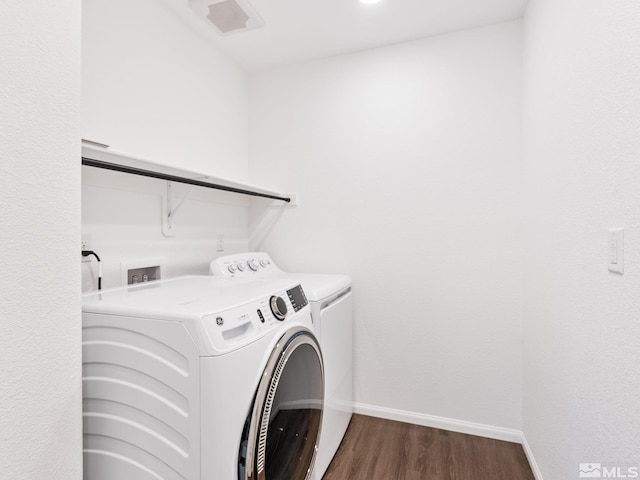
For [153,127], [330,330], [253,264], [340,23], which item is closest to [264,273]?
[253,264]

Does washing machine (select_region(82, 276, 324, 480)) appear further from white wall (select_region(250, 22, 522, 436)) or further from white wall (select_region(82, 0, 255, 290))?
white wall (select_region(250, 22, 522, 436))

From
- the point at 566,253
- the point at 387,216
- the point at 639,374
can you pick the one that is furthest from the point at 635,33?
the point at 387,216

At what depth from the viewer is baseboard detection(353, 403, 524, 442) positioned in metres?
1.88

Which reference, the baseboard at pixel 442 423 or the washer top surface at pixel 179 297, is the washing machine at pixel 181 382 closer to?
the washer top surface at pixel 179 297

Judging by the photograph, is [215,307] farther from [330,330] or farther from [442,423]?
[442,423]

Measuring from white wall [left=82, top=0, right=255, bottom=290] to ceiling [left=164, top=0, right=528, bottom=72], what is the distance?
0.58ft

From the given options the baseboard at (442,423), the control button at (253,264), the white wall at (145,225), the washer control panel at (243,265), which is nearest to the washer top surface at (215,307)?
the white wall at (145,225)

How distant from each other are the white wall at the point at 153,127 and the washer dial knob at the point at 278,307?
2.55 feet

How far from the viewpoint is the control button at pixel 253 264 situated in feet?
6.63

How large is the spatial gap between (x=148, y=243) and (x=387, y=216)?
1.38 m

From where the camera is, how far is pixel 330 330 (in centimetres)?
169

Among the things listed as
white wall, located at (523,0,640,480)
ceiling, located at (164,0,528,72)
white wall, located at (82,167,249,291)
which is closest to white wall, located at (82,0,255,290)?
white wall, located at (82,167,249,291)

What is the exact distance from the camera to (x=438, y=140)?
2.02m

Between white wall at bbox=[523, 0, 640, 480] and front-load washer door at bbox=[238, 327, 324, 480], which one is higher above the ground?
white wall at bbox=[523, 0, 640, 480]
